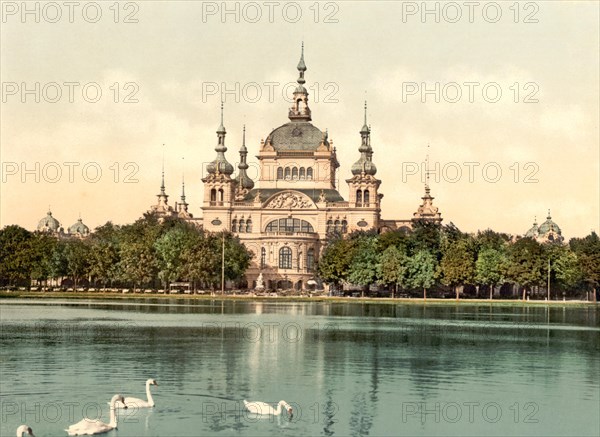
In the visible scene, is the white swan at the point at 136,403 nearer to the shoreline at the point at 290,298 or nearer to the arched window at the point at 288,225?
the shoreline at the point at 290,298

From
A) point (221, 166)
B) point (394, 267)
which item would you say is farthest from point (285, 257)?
point (394, 267)

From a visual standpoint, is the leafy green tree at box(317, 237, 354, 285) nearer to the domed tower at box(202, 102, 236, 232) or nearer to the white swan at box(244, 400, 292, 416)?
the domed tower at box(202, 102, 236, 232)

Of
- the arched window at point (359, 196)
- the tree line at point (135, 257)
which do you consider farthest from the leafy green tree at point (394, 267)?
the arched window at point (359, 196)

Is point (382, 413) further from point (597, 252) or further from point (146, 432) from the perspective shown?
point (597, 252)

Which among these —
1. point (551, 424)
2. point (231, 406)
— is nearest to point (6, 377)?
point (231, 406)

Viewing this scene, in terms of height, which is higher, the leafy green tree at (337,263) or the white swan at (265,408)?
the leafy green tree at (337,263)

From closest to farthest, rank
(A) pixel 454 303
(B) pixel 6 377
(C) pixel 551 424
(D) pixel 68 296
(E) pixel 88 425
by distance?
(E) pixel 88 425
(C) pixel 551 424
(B) pixel 6 377
(A) pixel 454 303
(D) pixel 68 296

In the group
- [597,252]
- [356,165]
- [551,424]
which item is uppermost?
[356,165]
